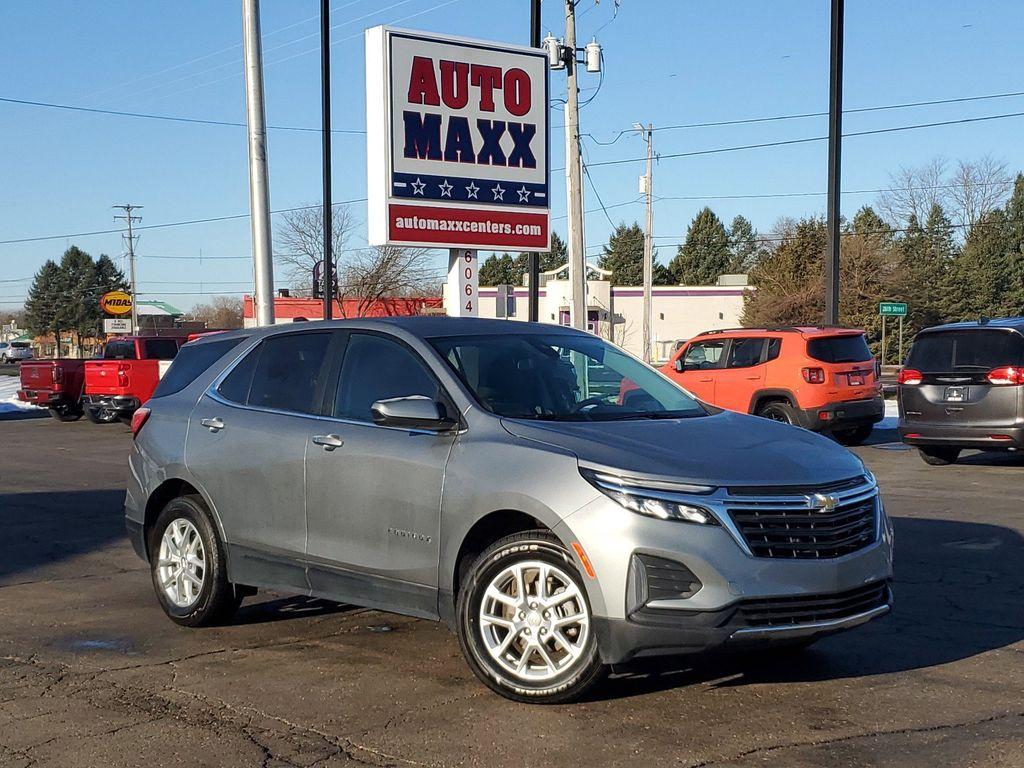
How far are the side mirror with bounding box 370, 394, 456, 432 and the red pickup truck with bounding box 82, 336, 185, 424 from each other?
61.6 ft

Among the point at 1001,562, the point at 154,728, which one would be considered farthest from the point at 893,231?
the point at 154,728

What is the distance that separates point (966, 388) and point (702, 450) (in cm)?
1052

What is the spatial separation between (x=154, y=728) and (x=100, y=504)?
818 cm

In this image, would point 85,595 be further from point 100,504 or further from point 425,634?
point 100,504

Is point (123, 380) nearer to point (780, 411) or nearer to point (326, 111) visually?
point (326, 111)

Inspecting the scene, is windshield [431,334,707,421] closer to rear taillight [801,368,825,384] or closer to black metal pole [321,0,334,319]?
rear taillight [801,368,825,384]

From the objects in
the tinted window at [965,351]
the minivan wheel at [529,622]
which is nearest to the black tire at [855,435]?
the tinted window at [965,351]

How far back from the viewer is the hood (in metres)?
5.12

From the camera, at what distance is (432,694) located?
18.5ft

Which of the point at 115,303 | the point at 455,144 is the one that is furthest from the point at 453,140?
the point at 115,303

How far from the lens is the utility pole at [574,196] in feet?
84.9

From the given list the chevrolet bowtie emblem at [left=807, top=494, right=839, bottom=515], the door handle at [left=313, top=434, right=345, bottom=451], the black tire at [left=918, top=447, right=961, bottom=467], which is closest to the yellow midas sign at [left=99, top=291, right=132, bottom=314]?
the black tire at [left=918, top=447, right=961, bottom=467]

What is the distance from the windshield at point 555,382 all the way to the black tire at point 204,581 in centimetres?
183

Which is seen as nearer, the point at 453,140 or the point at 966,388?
the point at 966,388
